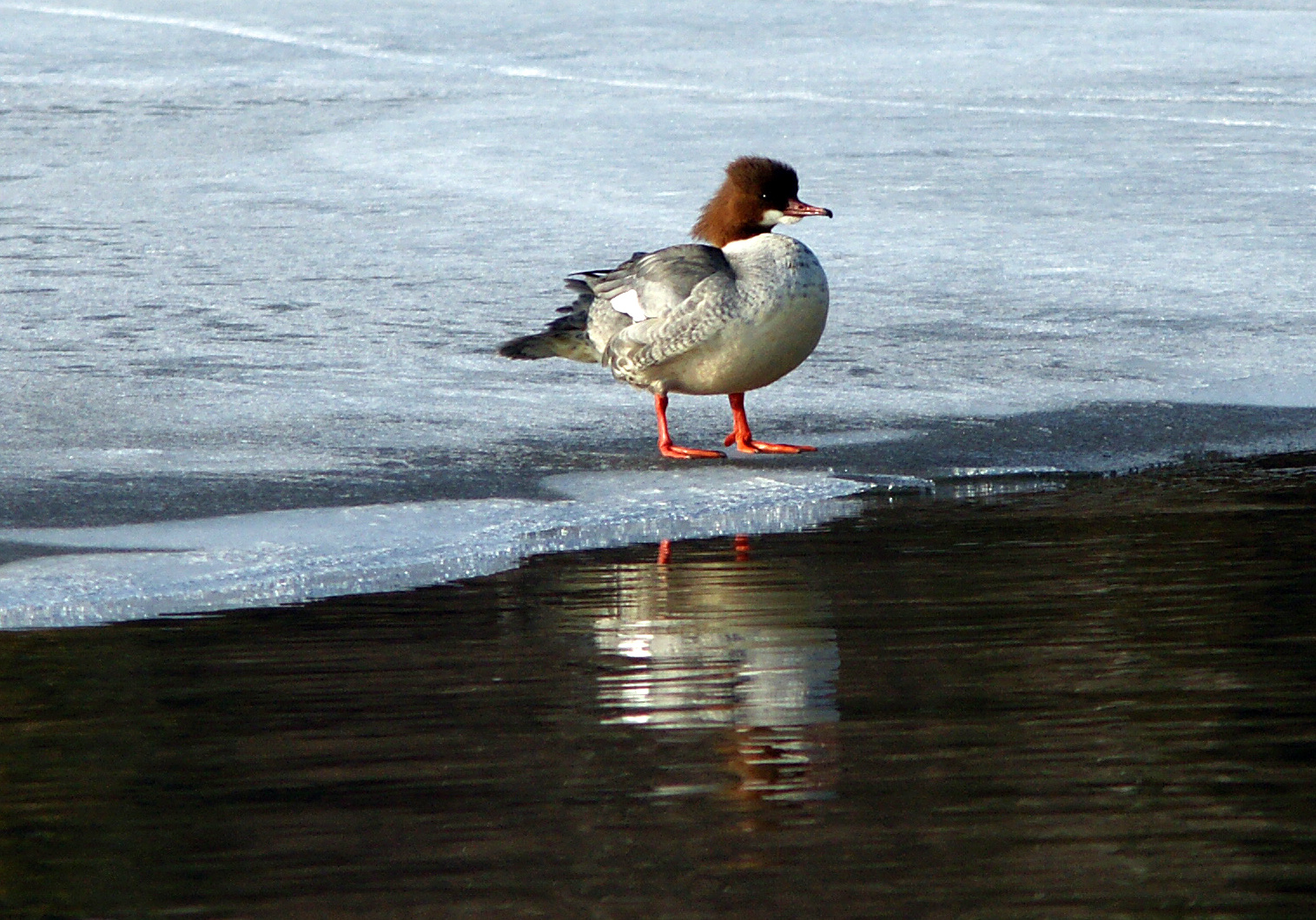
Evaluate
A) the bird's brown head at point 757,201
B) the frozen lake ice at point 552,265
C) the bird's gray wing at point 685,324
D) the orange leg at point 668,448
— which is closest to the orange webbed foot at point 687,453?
the orange leg at point 668,448

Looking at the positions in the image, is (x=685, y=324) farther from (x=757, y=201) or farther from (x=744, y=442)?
(x=757, y=201)

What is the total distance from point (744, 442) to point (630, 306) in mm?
538

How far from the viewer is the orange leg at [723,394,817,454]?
6.09 m

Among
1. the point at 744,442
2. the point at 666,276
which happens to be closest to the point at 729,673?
the point at 744,442

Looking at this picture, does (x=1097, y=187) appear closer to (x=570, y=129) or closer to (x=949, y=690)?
(x=570, y=129)

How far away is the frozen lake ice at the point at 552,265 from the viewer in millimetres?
5434

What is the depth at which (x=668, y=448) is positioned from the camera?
239 inches

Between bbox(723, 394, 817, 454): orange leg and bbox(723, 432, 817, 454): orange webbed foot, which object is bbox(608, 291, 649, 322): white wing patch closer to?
bbox(723, 394, 817, 454): orange leg

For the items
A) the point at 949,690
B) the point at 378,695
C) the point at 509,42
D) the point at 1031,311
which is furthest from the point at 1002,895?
the point at 509,42

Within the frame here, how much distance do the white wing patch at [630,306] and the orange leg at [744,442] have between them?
0.37m

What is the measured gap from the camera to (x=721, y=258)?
6164 mm

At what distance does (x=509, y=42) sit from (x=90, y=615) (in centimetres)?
1343

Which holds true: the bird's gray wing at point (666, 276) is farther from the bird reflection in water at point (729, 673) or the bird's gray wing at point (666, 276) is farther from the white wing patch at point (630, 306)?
the bird reflection in water at point (729, 673)

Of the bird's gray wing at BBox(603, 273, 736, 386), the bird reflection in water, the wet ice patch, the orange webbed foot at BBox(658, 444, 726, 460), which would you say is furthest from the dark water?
the bird's gray wing at BBox(603, 273, 736, 386)
